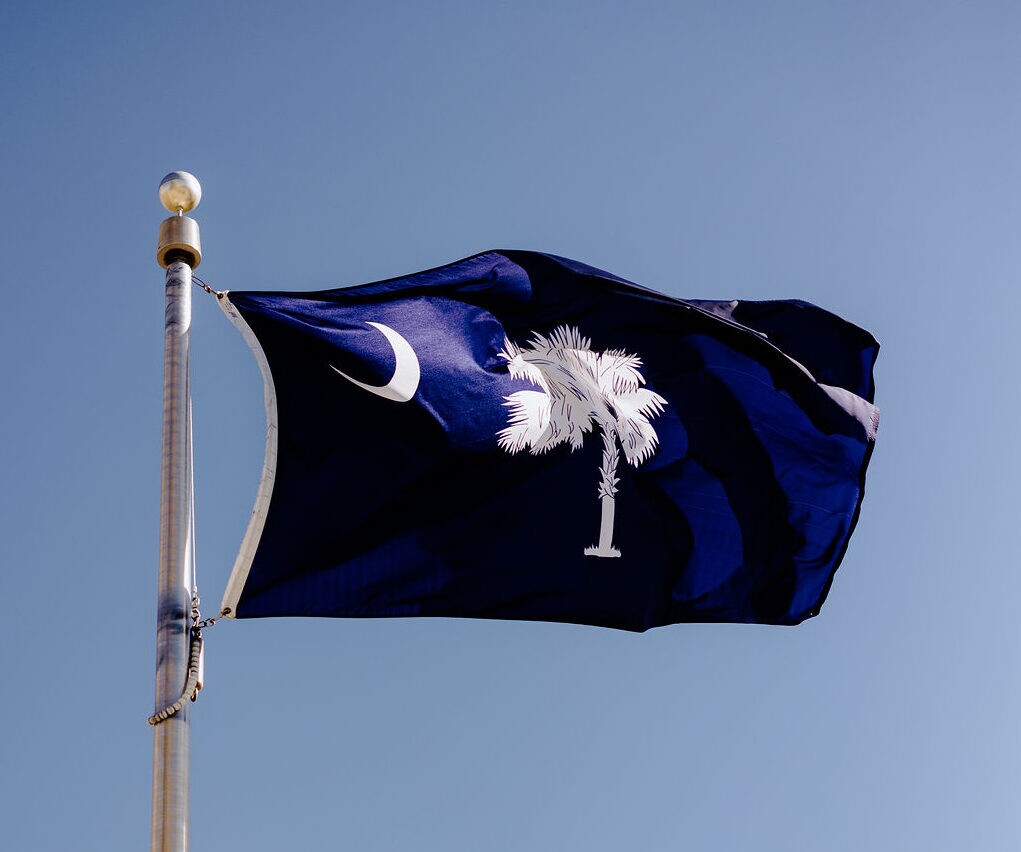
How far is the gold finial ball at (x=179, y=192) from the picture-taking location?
1065 centimetres

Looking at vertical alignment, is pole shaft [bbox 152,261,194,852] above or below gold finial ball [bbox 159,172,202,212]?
below

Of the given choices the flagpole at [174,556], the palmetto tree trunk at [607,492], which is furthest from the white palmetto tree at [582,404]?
the flagpole at [174,556]

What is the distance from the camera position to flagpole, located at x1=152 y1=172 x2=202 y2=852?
28.8 ft

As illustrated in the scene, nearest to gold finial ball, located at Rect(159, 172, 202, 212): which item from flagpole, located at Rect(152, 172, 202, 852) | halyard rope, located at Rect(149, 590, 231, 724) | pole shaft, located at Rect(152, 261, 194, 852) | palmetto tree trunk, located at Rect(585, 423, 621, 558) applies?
flagpole, located at Rect(152, 172, 202, 852)

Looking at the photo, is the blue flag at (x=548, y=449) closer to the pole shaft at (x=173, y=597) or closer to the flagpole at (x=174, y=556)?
the flagpole at (x=174, y=556)

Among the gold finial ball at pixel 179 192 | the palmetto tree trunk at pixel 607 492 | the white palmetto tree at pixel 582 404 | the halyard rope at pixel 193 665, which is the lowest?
the halyard rope at pixel 193 665

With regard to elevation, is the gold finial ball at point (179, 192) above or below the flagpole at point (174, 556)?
above

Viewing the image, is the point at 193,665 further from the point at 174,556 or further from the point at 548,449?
the point at 548,449

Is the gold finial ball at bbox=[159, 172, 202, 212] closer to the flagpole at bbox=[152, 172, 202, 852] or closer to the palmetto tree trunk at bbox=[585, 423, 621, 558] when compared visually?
the flagpole at bbox=[152, 172, 202, 852]

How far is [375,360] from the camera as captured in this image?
1144cm

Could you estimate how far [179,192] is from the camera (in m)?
10.7

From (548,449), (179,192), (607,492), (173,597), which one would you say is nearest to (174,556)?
(173,597)

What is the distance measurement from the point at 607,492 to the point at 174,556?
4482 millimetres

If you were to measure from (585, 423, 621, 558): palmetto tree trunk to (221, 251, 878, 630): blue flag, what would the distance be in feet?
0.06
